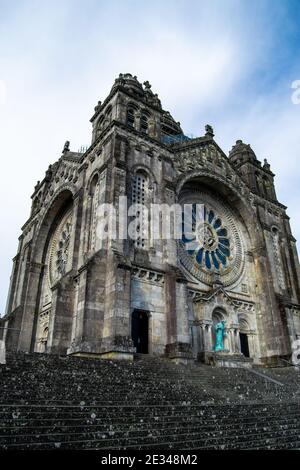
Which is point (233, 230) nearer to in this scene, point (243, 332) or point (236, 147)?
point (243, 332)

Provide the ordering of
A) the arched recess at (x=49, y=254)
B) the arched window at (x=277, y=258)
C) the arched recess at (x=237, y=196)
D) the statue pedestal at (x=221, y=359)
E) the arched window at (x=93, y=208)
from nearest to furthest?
the statue pedestal at (x=221, y=359) → the arched window at (x=93, y=208) → the arched recess at (x=49, y=254) → the arched recess at (x=237, y=196) → the arched window at (x=277, y=258)

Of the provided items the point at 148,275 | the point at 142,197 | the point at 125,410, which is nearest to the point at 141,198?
the point at 142,197

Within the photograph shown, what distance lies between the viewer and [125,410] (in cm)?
781

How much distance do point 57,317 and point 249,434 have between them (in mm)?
11930

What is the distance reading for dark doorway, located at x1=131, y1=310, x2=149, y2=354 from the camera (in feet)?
Answer: 55.1

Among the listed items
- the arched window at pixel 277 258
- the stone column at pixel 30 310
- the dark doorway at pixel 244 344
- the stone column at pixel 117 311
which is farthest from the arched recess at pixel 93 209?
the arched window at pixel 277 258

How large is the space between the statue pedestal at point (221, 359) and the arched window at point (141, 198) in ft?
22.1

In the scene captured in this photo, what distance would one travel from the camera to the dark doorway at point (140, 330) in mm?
16797

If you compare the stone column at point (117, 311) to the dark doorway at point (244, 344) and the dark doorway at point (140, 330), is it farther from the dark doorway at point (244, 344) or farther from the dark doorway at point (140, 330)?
the dark doorway at point (244, 344)

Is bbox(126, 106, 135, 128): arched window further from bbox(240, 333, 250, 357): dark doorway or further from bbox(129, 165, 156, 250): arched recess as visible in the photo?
bbox(240, 333, 250, 357): dark doorway

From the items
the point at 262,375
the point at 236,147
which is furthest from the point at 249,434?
the point at 236,147

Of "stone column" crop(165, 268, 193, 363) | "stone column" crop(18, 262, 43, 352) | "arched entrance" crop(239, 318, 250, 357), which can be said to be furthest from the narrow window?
"arched entrance" crop(239, 318, 250, 357)

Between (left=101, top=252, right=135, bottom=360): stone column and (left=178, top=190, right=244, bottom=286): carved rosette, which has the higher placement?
(left=178, top=190, right=244, bottom=286): carved rosette

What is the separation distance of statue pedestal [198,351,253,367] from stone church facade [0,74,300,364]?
0.13 m
